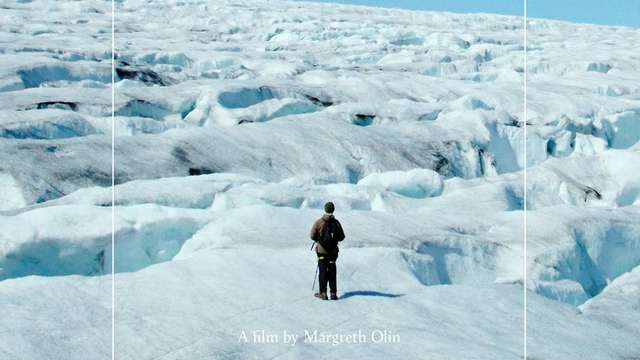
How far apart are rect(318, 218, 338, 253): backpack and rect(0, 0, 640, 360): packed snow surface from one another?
614 millimetres

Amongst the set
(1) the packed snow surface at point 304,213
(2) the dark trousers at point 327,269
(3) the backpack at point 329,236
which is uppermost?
(3) the backpack at point 329,236

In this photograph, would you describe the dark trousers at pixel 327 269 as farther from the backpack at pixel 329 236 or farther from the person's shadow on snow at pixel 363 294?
the person's shadow on snow at pixel 363 294

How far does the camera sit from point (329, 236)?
6.82 metres

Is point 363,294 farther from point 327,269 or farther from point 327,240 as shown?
point 327,240

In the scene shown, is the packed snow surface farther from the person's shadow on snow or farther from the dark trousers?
the dark trousers

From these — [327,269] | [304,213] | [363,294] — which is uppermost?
[327,269]

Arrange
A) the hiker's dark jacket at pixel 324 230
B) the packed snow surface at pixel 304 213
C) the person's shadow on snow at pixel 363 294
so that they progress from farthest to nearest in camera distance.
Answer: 1. the person's shadow on snow at pixel 363 294
2. the hiker's dark jacket at pixel 324 230
3. the packed snow surface at pixel 304 213

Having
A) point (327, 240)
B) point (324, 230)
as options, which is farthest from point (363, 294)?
point (324, 230)

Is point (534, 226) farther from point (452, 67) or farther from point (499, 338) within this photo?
point (452, 67)

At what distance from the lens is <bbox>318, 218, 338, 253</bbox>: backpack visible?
679cm

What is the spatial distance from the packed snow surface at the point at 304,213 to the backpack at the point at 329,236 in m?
0.61

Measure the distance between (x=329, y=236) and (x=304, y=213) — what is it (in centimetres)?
370

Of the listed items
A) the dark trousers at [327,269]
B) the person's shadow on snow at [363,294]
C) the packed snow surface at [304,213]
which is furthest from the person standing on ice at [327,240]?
the person's shadow on snow at [363,294]

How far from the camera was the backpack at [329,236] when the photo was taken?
6785 millimetres
